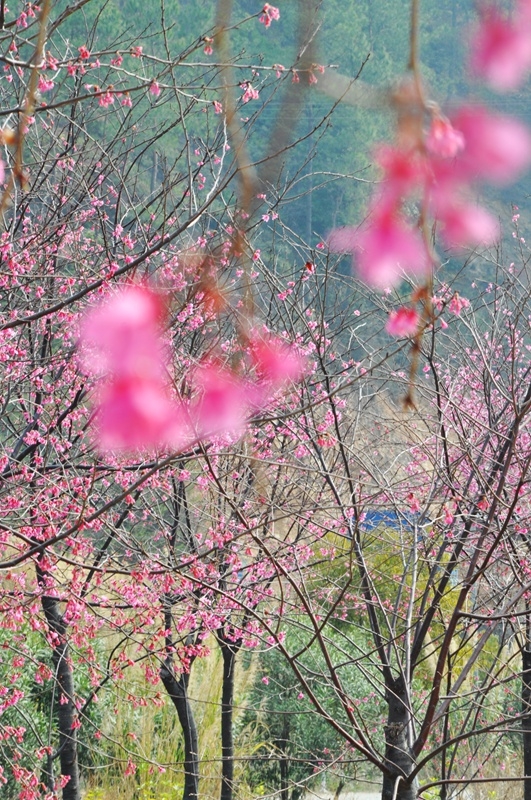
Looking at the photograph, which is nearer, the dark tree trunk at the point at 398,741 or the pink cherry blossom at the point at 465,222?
the pink cherry blossom at the point at 465,222

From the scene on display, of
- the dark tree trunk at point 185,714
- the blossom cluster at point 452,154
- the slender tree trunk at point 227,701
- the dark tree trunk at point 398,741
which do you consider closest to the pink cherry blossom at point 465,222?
the blossom cluster at point 452,154

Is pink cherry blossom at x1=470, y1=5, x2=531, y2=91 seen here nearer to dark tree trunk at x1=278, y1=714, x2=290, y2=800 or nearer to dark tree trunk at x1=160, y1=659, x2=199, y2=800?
dark tree trunk at x1=160, y1=659, x2=199, y2=800

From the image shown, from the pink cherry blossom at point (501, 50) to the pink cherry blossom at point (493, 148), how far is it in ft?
0.12

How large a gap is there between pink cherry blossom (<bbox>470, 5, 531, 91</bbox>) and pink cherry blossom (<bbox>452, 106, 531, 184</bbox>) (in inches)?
1.5

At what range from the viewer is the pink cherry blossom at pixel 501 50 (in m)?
0.78

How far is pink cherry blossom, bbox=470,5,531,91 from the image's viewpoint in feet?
2.57

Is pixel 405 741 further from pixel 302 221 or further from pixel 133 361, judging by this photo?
pixel 302 221

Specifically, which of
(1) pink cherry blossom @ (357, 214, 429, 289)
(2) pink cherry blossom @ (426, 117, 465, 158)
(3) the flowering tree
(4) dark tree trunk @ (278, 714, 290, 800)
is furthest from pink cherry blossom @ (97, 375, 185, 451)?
(4) dark tree trunk @ (278, 714, 290, 800)

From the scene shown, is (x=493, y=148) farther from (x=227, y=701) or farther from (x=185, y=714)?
(x=227, y=701)

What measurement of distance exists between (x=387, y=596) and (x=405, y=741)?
21.7 ft

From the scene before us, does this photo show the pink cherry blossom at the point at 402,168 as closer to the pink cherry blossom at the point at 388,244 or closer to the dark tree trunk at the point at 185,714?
the pink cherry blossom at the point at 388,244

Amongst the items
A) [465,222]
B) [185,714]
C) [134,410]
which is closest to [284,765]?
Answer: [185,714]

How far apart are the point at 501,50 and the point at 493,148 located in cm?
11

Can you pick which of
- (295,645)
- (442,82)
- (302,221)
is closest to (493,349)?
(442,82)
